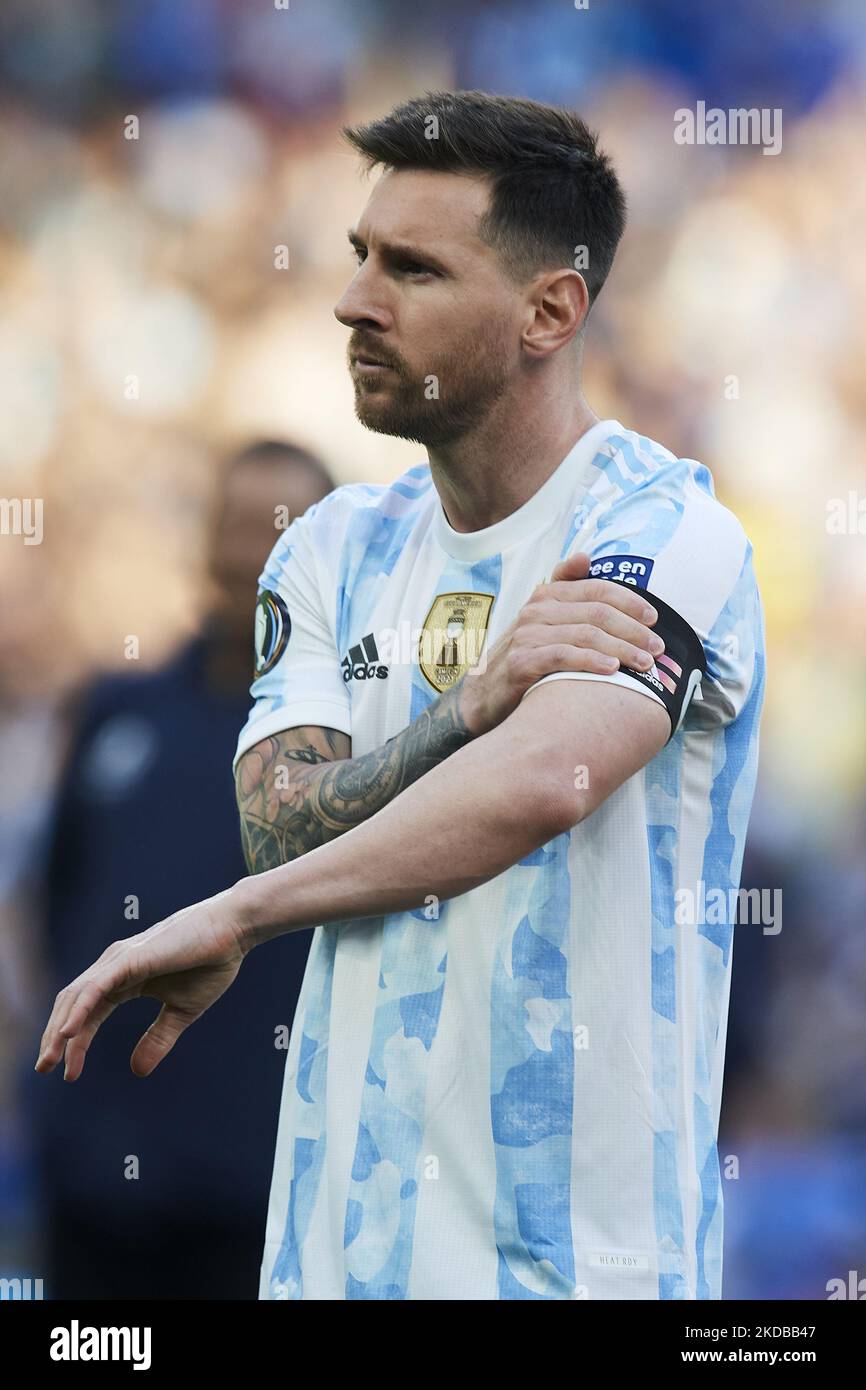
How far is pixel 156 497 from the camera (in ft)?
13.3

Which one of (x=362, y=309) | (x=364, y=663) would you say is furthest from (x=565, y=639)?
(x=362, y=309)

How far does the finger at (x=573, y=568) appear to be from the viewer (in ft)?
5.32

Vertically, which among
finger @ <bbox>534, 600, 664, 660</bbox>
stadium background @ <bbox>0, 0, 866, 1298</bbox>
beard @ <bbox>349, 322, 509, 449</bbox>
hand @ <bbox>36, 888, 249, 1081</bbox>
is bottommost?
hand @ <bbox>36, 888, 249, 1081</bbox>

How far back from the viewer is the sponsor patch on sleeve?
5.27ft

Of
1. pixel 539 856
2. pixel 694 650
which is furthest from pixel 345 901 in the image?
pixel 694 650

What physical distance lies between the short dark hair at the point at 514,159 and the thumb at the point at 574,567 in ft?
1.42

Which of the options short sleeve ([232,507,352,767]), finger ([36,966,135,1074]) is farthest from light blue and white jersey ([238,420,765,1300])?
finger ([36,966,135,1074])

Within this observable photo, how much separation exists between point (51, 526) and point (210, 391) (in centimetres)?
54

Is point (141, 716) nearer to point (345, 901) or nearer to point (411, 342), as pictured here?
point (411, 342)

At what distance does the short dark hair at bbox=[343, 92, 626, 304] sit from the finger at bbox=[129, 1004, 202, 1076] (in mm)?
931

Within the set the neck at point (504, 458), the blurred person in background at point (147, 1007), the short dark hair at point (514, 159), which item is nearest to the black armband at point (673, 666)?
the neck at point (504, 458)

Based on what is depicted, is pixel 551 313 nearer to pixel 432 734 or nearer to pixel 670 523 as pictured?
pixel 670 523

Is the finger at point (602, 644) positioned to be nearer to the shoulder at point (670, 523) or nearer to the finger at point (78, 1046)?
the shoulder at point (670, 523)

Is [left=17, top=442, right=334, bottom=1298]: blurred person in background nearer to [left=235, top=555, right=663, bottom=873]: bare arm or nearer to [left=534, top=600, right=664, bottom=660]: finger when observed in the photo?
[left=235, top=555, right=663, bottom=873]: bare arm
